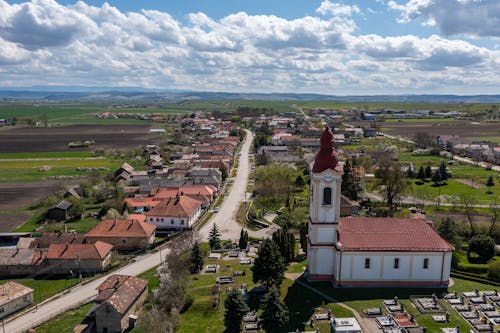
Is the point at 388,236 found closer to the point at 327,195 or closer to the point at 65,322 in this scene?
the point at 327,195

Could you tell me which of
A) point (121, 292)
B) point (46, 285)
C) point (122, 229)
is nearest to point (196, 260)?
point (121, 292)

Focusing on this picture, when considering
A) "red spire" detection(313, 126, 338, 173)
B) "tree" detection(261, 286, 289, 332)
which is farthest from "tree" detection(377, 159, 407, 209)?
"tree" detection(261, 286, 289, 332)

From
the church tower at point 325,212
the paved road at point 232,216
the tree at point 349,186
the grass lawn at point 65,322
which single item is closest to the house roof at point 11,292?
the grass lawn at point 65,322

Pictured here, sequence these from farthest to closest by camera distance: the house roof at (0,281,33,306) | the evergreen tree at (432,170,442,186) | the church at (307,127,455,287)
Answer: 1. the evergreen tree at (432,170,442,186)
2. the house roof at (0,281,33,306)
3. the church at (307,127,455,287)

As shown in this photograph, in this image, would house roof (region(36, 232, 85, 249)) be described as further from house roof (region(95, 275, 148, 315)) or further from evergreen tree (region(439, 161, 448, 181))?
evergreen tree (region(439, 161, 448, 181))

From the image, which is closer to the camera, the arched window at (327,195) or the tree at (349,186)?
the arched window at (327,195)

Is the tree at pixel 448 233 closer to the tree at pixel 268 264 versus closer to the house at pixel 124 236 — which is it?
the tree at pixel 268 264

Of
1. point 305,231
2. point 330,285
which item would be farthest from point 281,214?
point 330,285
